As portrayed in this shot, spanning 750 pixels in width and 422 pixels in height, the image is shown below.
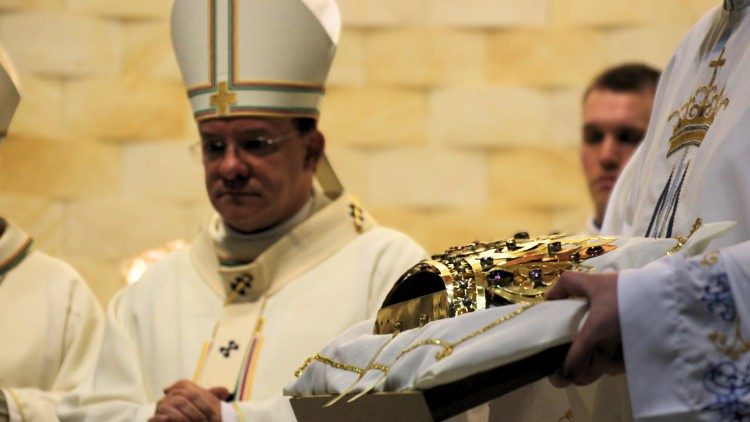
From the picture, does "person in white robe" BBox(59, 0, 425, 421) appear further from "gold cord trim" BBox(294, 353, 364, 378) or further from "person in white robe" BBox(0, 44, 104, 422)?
"gold cord trim" BBox(294, 353, 364, 378)

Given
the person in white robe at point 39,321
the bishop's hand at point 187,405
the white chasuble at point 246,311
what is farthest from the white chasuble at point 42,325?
the bishop's hand at point 187,405

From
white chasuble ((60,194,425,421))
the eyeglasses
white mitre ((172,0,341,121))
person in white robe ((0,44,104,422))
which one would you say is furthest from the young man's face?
person in white robe ((0,44,104,422))

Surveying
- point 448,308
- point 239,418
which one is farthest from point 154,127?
point 448,308

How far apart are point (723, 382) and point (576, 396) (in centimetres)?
63

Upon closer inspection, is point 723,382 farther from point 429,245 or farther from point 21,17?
point 21,17

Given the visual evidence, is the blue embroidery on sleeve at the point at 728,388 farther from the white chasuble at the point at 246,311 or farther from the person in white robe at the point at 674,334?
the white chasuble at the point at 246,311

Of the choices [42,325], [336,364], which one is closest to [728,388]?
[336,364]

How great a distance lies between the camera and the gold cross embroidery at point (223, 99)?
196 inches

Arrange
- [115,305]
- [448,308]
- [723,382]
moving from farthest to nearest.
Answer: [115,305], [448,308], [723,382]

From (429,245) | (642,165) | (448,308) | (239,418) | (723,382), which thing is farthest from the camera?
(429,245)

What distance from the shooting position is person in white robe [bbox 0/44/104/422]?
16.5 feet

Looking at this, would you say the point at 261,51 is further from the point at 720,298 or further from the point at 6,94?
the point at 720,298

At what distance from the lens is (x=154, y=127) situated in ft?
27.5

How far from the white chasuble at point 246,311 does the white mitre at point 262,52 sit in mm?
339
